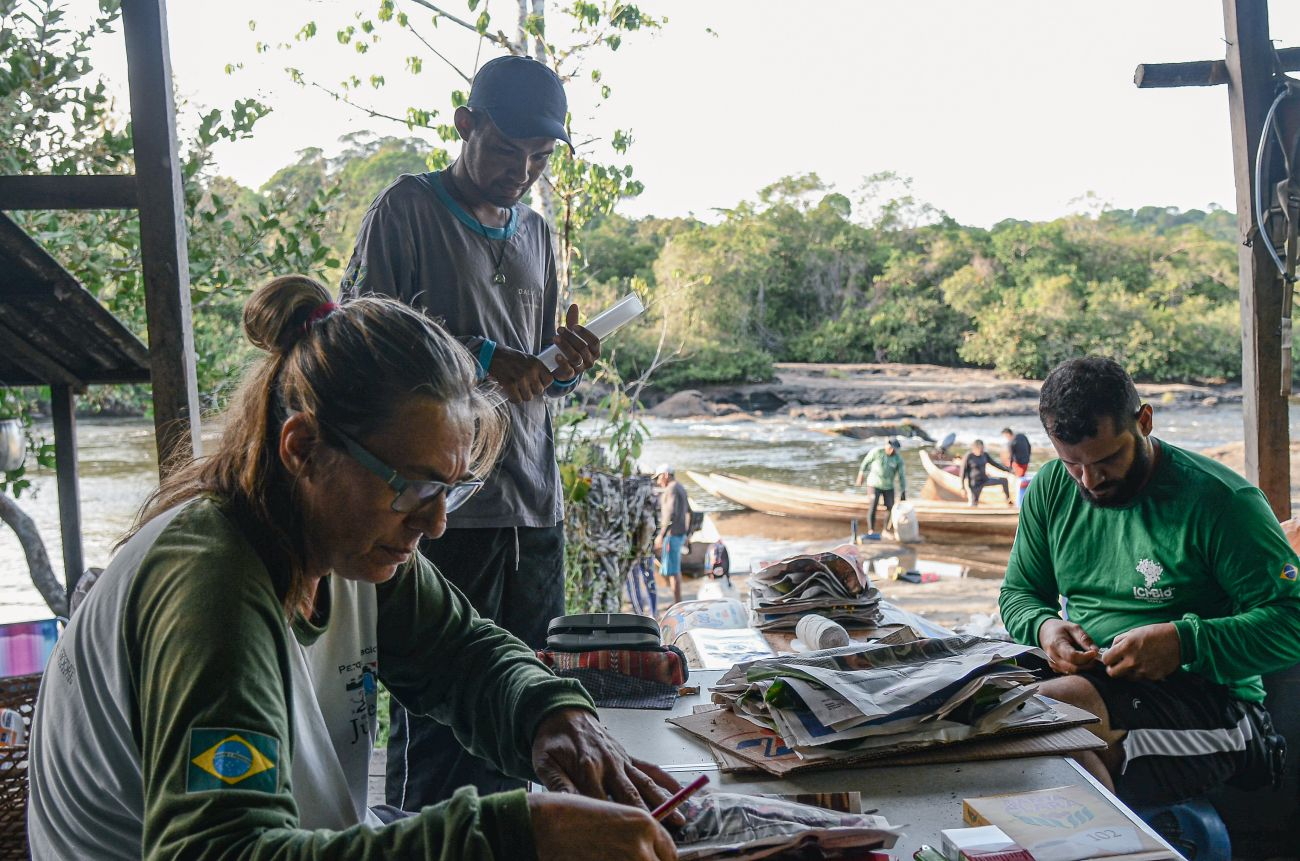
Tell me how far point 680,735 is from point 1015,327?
33.2 m

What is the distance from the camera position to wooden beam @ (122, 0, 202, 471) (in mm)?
2395

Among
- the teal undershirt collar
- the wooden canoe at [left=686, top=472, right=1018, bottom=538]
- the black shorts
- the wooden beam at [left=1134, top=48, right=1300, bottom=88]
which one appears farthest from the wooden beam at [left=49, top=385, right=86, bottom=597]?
the wooden canoe at [left=686, top=472, right=1018, bottom=538]

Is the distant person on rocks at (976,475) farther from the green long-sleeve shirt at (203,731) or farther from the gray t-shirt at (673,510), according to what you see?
the green long-sleeve shirt at (203,731)

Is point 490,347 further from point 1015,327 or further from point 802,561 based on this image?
point 1015,327

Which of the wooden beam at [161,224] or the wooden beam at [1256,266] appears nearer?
the wooden beam at [161,224]

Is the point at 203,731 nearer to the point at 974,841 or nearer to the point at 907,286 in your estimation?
the point at 974,841

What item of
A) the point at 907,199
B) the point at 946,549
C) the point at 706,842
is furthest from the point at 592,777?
the point at 907,199

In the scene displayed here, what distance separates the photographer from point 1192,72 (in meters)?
3.35

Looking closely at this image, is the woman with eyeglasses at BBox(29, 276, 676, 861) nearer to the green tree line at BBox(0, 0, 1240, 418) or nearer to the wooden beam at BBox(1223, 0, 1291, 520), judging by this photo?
the wooden beam at BBox(1223, 0, 1291, 520)

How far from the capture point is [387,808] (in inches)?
64.6

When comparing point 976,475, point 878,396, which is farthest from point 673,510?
point 878,396

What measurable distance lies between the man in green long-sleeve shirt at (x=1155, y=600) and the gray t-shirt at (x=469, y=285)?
3.82ft

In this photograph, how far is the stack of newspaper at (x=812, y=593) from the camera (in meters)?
2.29

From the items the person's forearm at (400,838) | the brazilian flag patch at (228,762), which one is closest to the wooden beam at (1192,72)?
the person's forearm at (400,838)
